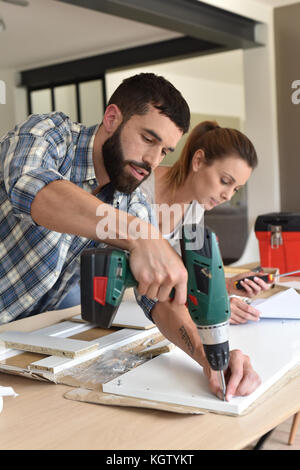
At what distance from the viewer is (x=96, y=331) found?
1.54 metres

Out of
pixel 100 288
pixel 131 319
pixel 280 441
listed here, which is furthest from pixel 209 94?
pixel 100 288

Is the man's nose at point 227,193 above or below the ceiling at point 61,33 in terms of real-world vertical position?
below

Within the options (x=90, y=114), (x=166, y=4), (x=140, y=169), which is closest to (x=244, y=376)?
(x=140, y=169)

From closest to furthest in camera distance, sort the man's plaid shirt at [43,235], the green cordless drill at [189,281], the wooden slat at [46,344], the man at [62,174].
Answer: the green cordless drill at [189,281], the man at [62,174], the wooden slat at [46,344], the man's plaid shirt at [43,235]

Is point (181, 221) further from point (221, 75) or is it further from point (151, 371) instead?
point (221, 75)

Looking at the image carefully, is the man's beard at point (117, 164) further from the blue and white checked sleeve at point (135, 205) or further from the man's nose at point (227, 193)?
the man's nose at point (227, 193)

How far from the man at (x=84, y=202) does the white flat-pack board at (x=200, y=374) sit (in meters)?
0.03

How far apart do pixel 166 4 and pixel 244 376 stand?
330cm

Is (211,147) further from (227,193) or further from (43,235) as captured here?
(43,235)

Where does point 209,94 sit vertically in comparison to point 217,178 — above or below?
above

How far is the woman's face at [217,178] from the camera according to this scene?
2.48 meters

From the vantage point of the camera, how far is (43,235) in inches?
62.3

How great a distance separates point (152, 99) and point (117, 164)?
210 mm

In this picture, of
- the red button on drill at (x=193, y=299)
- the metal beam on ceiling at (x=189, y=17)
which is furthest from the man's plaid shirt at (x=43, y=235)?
the metal beam on ceiling at (x=189, y=17)
